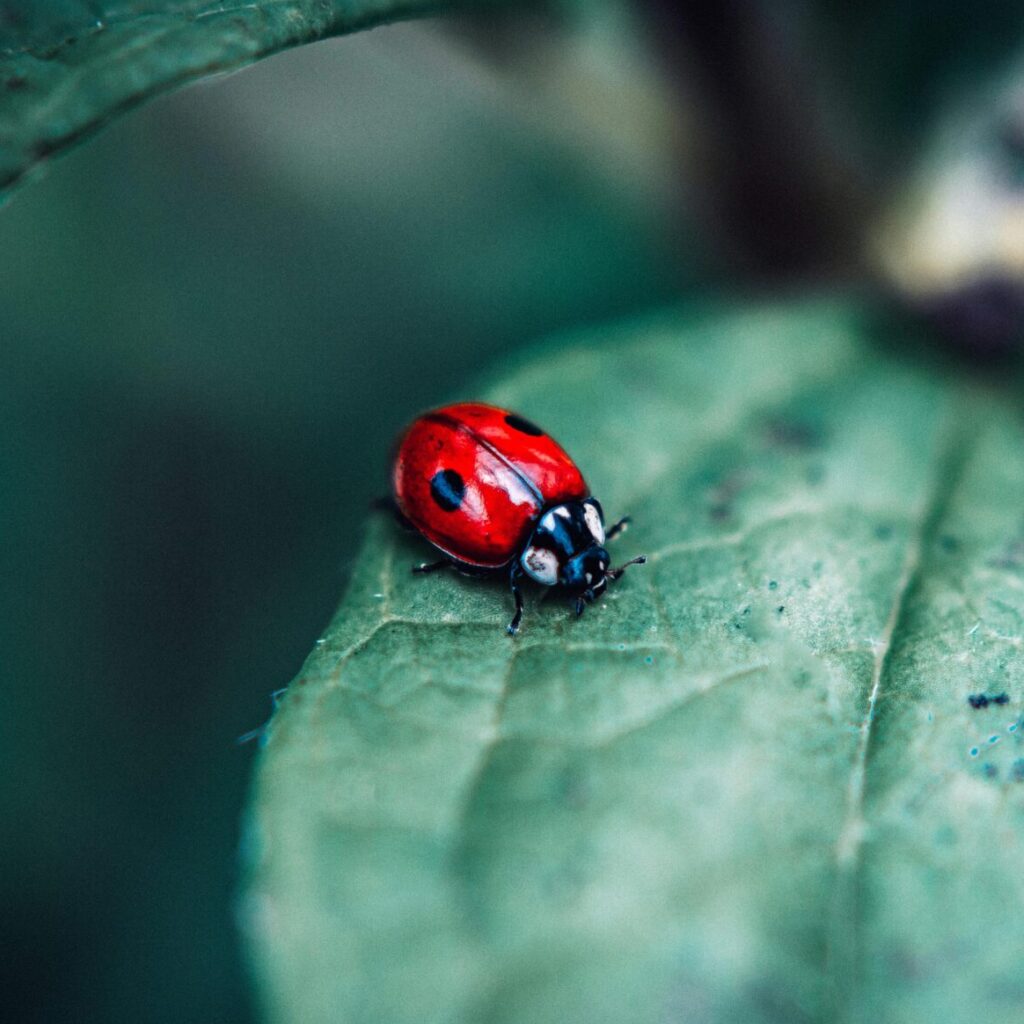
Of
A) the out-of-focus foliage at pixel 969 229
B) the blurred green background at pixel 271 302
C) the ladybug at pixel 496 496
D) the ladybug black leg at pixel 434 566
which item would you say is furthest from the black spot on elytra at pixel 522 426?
the out-of-focus foliage at pixel 969 229

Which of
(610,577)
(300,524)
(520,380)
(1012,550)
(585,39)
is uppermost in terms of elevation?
(585,39)

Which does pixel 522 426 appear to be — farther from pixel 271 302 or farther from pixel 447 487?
pixel 271 302

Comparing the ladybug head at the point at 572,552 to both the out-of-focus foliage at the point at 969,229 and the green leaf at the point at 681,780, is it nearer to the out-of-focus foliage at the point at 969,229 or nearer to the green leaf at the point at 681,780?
the green leaf at the point at 681,780

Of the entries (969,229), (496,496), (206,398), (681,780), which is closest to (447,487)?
(496,496)

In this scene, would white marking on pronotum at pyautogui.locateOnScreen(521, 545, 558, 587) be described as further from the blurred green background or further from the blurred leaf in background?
the blurred leaf in background

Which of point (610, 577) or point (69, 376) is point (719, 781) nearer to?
point (610, 577)

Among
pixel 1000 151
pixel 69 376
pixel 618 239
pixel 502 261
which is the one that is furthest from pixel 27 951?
pixel 1000 151
